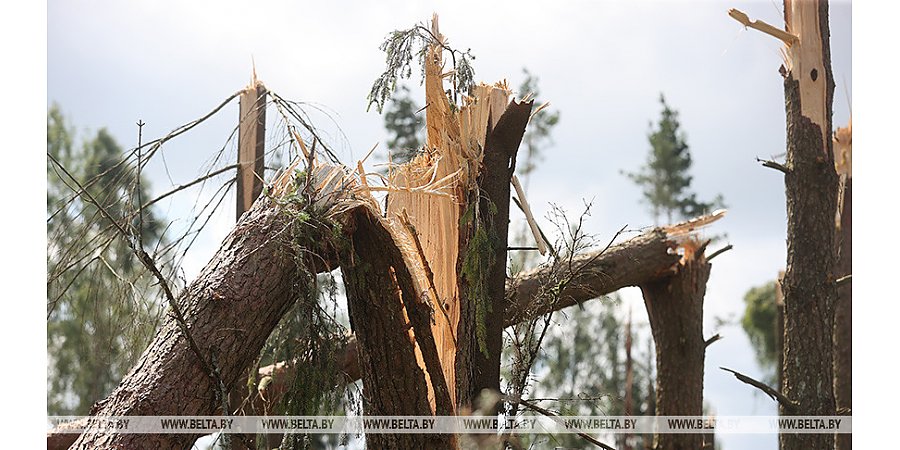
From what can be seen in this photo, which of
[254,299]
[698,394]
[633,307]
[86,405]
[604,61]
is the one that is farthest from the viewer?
[633,307]

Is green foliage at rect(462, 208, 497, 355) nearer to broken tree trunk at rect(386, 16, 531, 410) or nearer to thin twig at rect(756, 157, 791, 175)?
broken tree trunk at rect(386, 16, 531, 410)

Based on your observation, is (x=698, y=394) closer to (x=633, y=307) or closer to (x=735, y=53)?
(x=735, y=53)

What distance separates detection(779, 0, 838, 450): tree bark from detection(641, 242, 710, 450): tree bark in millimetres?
804

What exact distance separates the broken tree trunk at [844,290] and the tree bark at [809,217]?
1.19m

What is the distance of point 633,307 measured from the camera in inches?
269

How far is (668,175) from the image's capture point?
6016 millimetres

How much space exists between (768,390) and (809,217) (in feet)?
2.19

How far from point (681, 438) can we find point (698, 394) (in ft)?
0.81

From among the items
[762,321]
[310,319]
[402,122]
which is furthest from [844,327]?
[310,319]

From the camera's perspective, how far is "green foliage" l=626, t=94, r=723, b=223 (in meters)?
5.56

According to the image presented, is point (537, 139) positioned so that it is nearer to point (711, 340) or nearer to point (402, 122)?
point (402, 122)

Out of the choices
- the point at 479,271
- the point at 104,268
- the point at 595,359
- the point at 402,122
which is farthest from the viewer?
the point at 595,359

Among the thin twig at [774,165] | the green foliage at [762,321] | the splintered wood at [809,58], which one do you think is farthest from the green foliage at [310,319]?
the green foliage at [762,321]
